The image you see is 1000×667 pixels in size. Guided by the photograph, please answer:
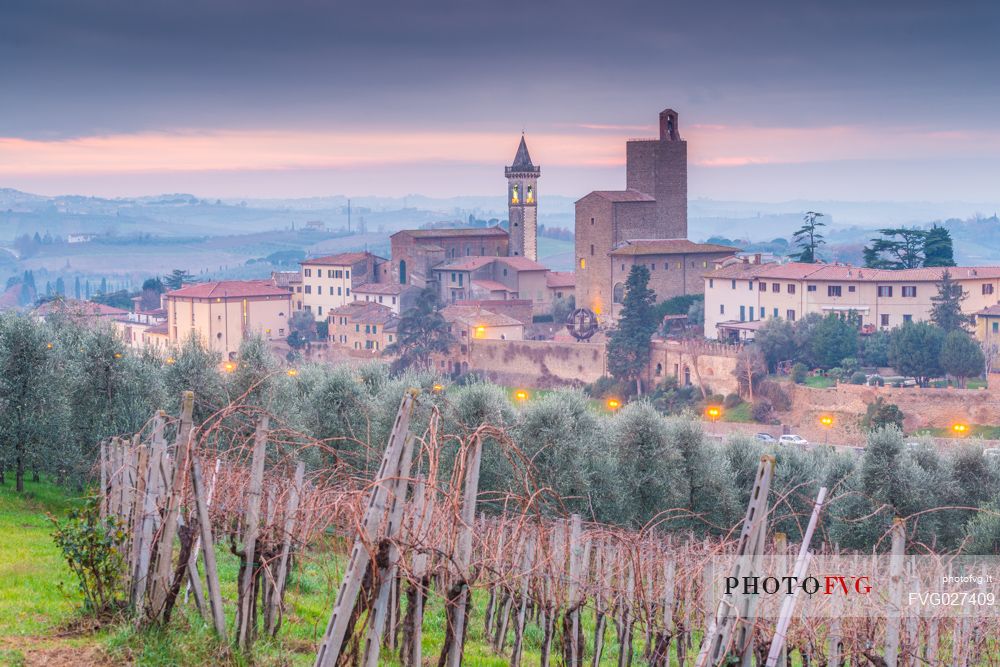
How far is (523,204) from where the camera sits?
8806cm

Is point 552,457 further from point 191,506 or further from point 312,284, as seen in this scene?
point 312,284

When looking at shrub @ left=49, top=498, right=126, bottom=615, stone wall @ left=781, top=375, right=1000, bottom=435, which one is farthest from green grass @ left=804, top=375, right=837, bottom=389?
shrub @ left=49, top=498, right=126, bottom=615

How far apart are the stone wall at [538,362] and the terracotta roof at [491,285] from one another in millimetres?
10290

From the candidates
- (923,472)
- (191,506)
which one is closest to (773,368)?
(923,472)

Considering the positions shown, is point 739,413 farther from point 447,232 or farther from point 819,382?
point 447,232

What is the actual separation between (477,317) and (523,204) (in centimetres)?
2612

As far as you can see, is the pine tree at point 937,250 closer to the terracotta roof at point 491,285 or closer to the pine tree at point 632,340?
the pine tree at point 632,340

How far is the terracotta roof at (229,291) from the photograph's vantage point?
70.1m

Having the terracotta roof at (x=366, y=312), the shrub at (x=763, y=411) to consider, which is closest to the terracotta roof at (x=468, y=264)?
the terracotta roof at (x=366, y=312)

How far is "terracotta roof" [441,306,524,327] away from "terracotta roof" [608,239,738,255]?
6.70 metres

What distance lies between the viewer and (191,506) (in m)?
8.19

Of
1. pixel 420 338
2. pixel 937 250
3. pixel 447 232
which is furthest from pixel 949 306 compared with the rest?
pixel 447 232

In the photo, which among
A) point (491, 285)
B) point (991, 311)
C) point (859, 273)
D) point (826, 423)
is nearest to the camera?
point (826, 423)

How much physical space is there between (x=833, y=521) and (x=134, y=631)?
1532 cm
